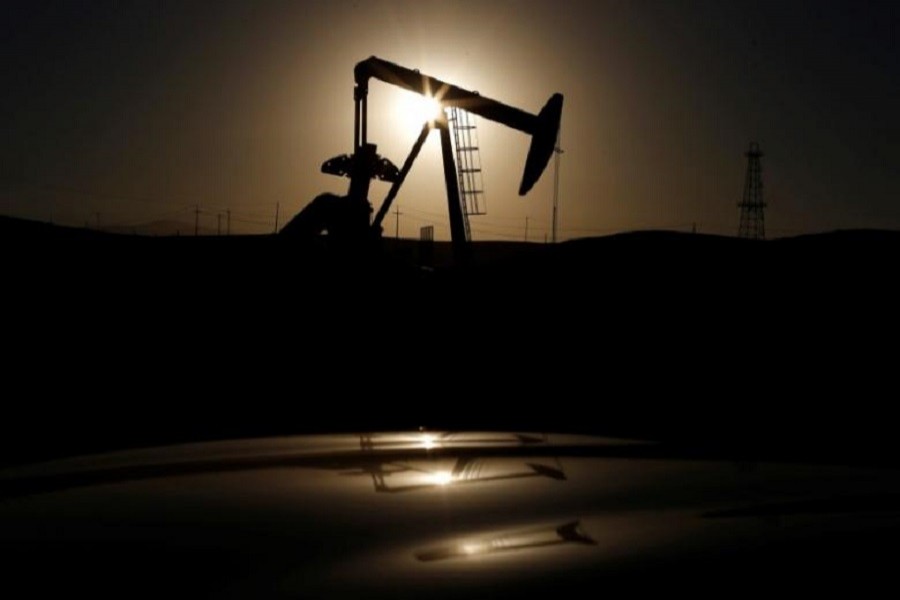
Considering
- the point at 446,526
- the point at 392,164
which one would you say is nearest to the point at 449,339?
the point at 392,164

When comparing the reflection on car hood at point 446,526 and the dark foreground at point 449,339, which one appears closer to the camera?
the reflection on car hood at point 446,526

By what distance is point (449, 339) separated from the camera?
1866cm

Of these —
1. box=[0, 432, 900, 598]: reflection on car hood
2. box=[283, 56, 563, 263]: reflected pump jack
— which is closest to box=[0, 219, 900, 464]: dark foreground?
box=[283, 56, 563, 263]: reflected pump jack

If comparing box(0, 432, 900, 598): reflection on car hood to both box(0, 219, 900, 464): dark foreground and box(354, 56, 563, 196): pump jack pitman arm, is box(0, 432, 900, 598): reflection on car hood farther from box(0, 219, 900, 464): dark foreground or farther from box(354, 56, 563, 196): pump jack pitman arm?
box(354, 56, 563, 196): pump jack pitman arm

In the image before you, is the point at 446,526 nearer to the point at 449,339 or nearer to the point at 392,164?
the point at 449,339

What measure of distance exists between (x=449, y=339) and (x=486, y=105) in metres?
9.37

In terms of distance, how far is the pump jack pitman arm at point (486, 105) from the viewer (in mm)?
24406

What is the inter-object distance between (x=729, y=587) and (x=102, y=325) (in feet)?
61.7

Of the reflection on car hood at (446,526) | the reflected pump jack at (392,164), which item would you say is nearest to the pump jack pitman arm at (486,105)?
the reflected pump jack at (392,164)

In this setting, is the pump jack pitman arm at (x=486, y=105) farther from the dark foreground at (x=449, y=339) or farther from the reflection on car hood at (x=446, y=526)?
the reflection on car hood at (x=446, y=526)

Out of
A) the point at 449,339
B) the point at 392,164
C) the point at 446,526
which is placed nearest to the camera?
the point at 446,526

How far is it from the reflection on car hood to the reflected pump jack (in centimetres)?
2102

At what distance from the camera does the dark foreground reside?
43.4 ft

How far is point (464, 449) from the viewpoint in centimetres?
301
